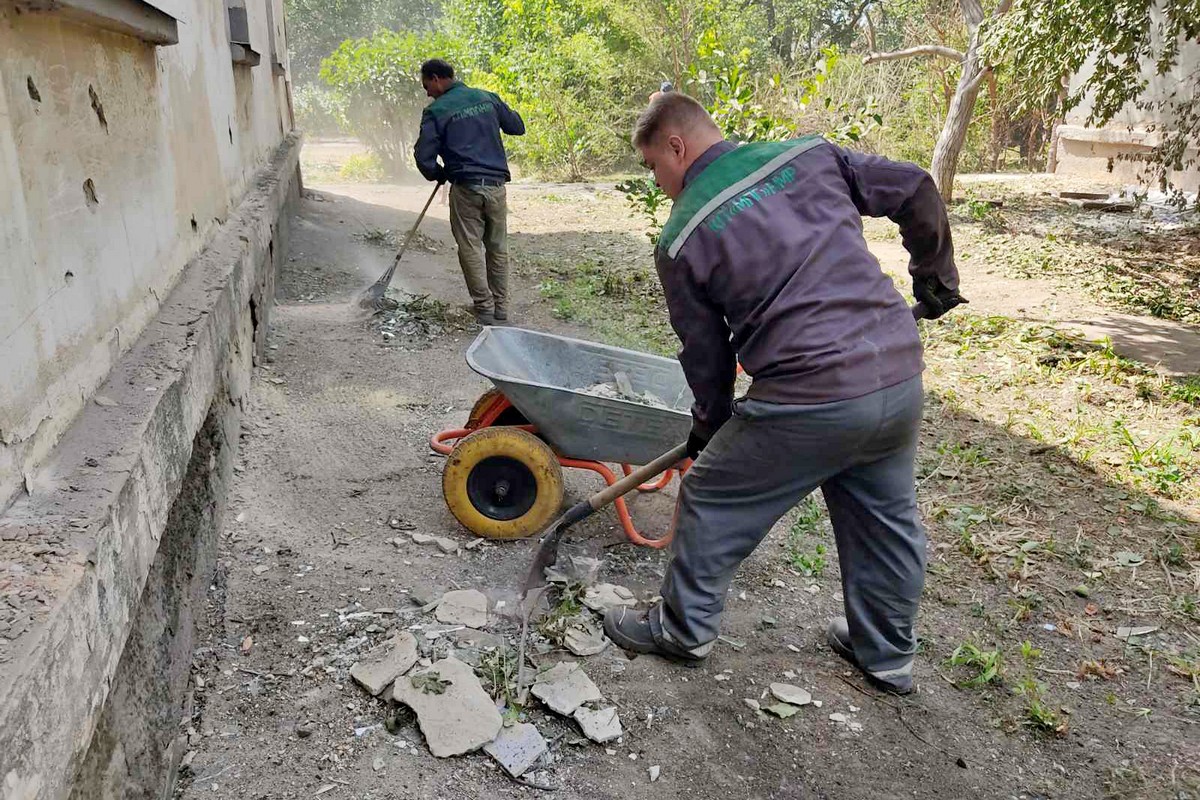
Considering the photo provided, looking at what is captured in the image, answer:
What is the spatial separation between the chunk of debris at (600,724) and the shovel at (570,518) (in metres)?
0.25

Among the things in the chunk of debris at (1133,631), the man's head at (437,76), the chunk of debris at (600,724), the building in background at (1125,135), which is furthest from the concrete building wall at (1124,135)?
the chunk of debris at (600,724)

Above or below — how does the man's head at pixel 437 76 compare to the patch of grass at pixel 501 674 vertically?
above

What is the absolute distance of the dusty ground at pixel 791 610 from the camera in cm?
249

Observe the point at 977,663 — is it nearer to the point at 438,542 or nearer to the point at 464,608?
the point at 464,608

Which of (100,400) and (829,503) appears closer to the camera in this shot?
(100,400)

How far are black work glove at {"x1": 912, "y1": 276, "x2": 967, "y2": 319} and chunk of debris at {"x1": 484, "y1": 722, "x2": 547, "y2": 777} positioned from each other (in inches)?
74.6

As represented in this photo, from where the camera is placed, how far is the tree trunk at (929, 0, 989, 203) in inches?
428

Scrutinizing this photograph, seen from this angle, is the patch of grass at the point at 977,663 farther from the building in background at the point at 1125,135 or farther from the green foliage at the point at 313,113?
the green foliage at the point at 313,113

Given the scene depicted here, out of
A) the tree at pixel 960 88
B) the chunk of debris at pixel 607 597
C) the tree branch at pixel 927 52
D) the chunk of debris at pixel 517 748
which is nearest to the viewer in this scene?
the chunk of debris at pixel 517 748

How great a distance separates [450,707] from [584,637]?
613 millimetres

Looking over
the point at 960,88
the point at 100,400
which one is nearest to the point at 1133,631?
the point at 100,400

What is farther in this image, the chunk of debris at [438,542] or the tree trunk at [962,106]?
the tree trunk at [962,106]

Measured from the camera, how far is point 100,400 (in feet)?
7.30

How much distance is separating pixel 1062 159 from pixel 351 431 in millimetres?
13919
